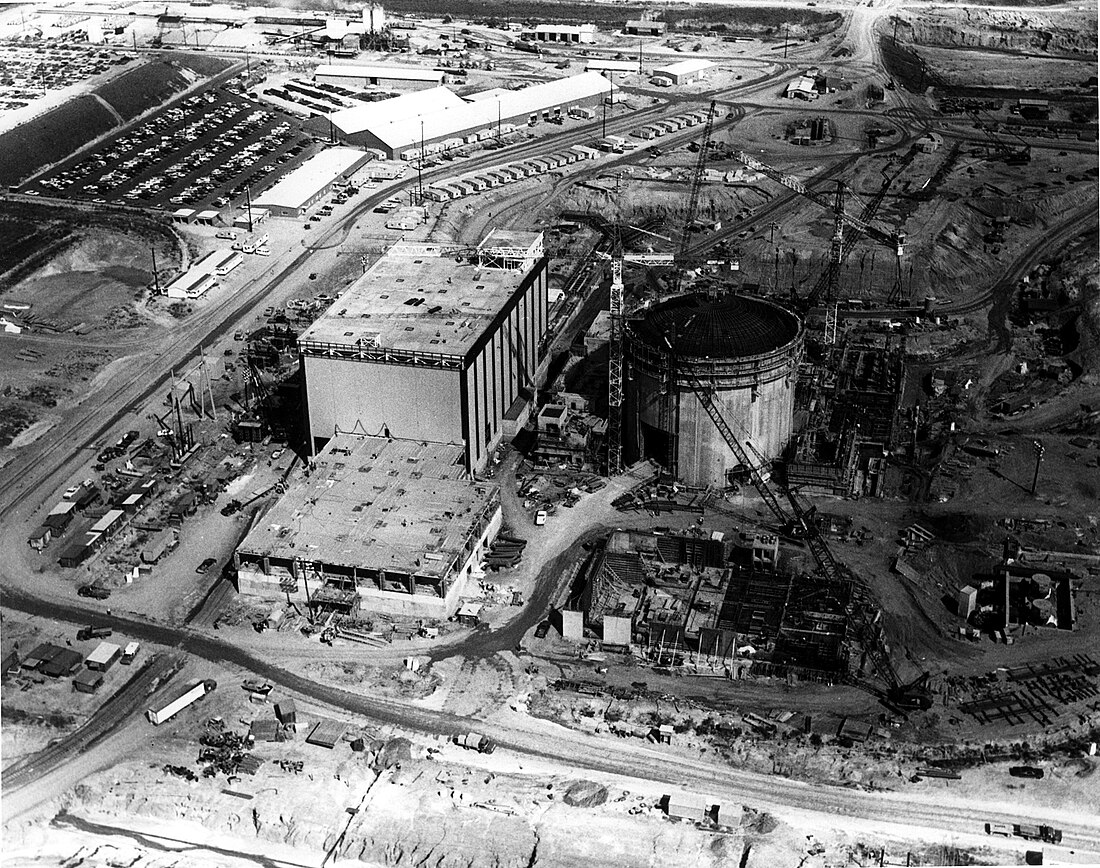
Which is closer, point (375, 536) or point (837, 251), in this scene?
point (375, 536)

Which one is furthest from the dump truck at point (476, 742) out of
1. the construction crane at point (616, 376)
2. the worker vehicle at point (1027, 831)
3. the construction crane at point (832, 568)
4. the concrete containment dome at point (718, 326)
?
the concrete containment dome at point (718, 326)

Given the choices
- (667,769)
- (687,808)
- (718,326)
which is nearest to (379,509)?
(667,769)

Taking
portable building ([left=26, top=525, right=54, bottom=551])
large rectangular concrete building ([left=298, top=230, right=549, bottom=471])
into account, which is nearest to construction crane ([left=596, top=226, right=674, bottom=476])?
large rectangular concrete building ([left=298, top=230, right=549, bottom=471])

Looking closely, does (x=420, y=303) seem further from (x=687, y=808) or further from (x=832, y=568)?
(x=687, y=808)

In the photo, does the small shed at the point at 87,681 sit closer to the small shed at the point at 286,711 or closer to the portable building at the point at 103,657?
the portable building at the point at 103,657

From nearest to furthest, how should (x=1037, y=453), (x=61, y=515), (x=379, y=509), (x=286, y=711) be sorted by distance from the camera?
(x=286, y=711)
(x=379, y=509)
(x=61, y=515)
(x=1037, y=453)

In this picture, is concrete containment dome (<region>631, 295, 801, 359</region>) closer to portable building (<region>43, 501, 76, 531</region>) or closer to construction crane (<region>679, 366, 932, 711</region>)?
construction crane (<region>679, 366, 932, 711</region>)
